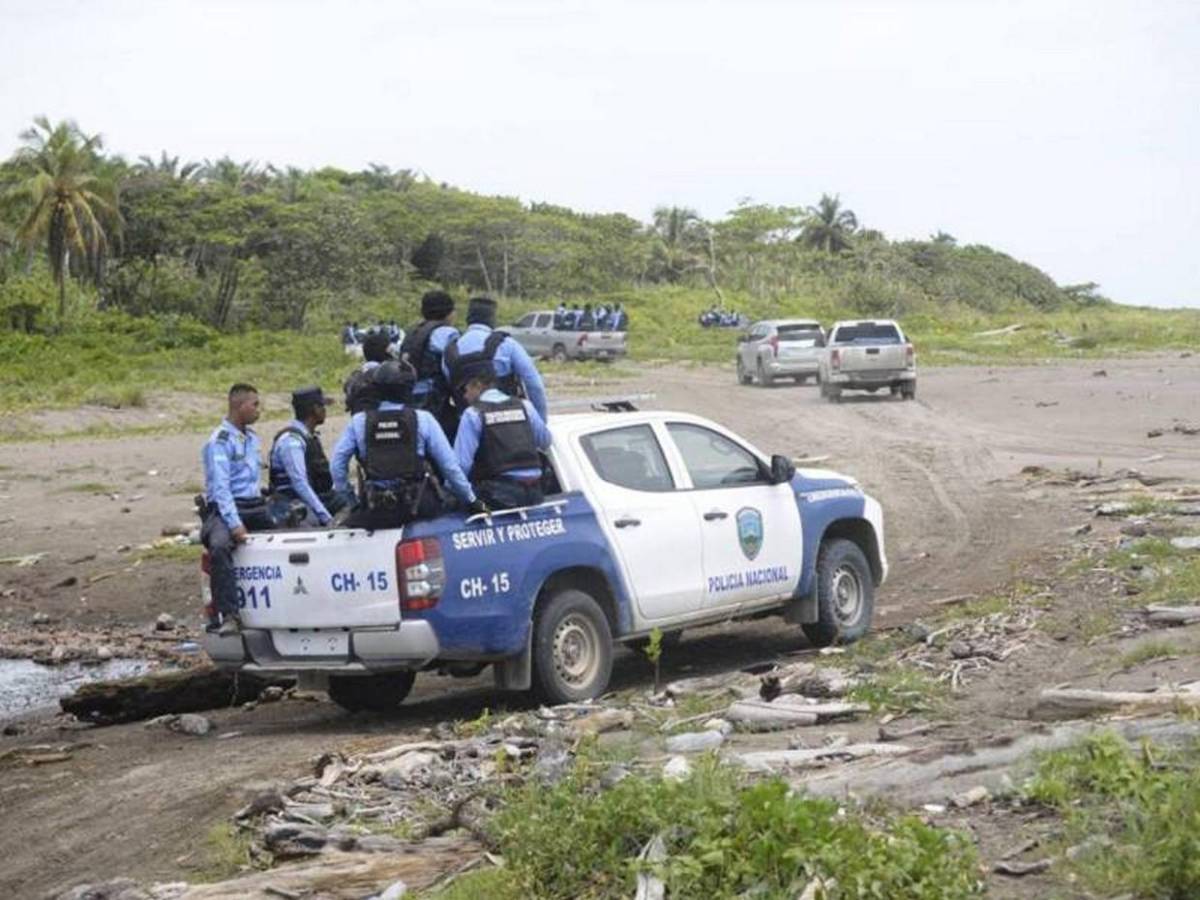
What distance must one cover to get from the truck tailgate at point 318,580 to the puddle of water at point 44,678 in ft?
10.2

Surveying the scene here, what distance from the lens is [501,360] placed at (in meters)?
11.2

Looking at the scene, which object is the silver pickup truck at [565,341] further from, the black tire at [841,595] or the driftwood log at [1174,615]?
the driftwood log at [1174,615]

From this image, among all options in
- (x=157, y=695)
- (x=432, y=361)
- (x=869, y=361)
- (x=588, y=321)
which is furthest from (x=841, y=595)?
(x=588, y=321)

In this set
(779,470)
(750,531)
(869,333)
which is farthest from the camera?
(869,333)

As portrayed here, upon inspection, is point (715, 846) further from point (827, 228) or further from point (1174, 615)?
point (827, 228)

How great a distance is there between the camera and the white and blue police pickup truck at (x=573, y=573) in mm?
10078

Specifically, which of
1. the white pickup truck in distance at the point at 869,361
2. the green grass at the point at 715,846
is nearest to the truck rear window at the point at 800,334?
the white pickup truck in distance at the point at 869,361

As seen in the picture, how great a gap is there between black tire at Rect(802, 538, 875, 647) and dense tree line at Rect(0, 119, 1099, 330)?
51.7 m

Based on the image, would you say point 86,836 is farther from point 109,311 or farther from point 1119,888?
point 109,311

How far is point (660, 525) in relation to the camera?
11.3 meters

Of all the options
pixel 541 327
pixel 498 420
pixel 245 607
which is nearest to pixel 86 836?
pixel 245 607

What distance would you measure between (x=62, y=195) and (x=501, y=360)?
5474 centimetres

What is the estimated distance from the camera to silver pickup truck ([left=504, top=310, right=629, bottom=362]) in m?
54.8

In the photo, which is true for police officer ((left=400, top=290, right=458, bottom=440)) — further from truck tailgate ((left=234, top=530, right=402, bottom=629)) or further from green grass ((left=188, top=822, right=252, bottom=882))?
green grass ((left=188, top=822, right=252, bottom=882))
